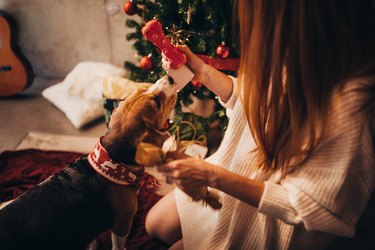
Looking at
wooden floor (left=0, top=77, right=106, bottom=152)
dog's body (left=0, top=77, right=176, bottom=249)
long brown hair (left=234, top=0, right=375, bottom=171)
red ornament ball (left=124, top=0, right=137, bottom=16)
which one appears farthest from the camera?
wooden floor (left=0, top=77, right=106, bottom=152)

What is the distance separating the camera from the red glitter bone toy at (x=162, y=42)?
46.0 inches

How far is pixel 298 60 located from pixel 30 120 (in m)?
2.23

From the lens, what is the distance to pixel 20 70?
2.64 meters

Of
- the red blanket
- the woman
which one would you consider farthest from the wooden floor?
the woman

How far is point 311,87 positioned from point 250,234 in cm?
60

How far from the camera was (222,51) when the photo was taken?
1.64m

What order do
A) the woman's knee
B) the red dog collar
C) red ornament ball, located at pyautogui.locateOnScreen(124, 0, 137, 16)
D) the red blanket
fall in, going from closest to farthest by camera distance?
the red dog collar → the woman's knee → the red blanket → red ornament ball, located at pyautogui.locateOnScreen(124, 0, 137, 16)

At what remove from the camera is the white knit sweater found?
34.3 inches

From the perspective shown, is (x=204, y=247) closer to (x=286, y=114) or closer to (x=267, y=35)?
(x=286, y=114)

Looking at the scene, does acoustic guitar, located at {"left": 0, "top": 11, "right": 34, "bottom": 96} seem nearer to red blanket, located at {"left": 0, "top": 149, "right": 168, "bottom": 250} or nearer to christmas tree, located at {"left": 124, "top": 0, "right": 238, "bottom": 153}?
red blanket, located at {"left": 0, "top": 149, "right": 168, "bottom": 250}

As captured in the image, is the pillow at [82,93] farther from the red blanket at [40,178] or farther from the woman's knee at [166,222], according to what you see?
the woman's knee at [166,222]

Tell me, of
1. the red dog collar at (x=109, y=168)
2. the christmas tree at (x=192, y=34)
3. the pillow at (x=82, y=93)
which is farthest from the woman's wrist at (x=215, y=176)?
the pillow at (x=82, y=93)

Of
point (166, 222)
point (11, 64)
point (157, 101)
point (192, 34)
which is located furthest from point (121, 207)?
point (11, 64)

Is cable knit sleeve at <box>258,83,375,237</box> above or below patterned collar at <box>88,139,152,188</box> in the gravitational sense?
above
